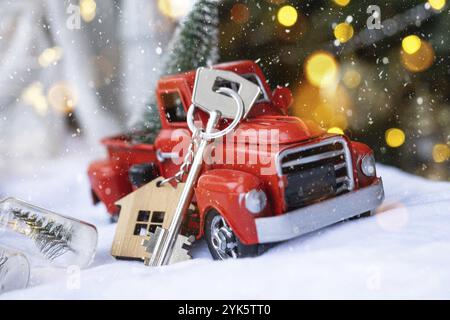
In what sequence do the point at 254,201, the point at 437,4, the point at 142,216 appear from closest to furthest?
the point at 254,201, the point at 142,216, the point at 437,4

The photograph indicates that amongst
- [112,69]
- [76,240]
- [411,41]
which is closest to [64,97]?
[112,69]

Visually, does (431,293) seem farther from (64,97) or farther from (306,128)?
(64,97)

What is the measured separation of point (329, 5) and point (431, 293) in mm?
1207

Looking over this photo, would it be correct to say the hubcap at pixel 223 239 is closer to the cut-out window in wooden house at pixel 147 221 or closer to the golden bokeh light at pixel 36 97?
the cut-out window in wooden house at pixel 147 221

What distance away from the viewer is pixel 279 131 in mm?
1511

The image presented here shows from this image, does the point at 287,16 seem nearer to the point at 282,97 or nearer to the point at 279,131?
the point at 282,97

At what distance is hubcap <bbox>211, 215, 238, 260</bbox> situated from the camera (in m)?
1.48

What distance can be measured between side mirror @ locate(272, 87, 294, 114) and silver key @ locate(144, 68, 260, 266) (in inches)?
11.7

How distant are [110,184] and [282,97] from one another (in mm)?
693

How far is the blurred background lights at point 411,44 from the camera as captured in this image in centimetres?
207

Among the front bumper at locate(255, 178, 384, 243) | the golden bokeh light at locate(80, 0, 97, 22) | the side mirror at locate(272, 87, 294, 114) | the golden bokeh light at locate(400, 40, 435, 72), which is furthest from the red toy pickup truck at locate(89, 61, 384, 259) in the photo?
the golden bokeh light at locate(400, 40, 435, 72)

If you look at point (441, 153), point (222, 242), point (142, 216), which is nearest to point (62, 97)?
point (142, 216)

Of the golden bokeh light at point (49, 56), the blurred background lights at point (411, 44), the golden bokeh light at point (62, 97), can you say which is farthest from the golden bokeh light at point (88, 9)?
the blurred background lights at point (411, 44)

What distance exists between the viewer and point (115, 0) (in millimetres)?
2088
